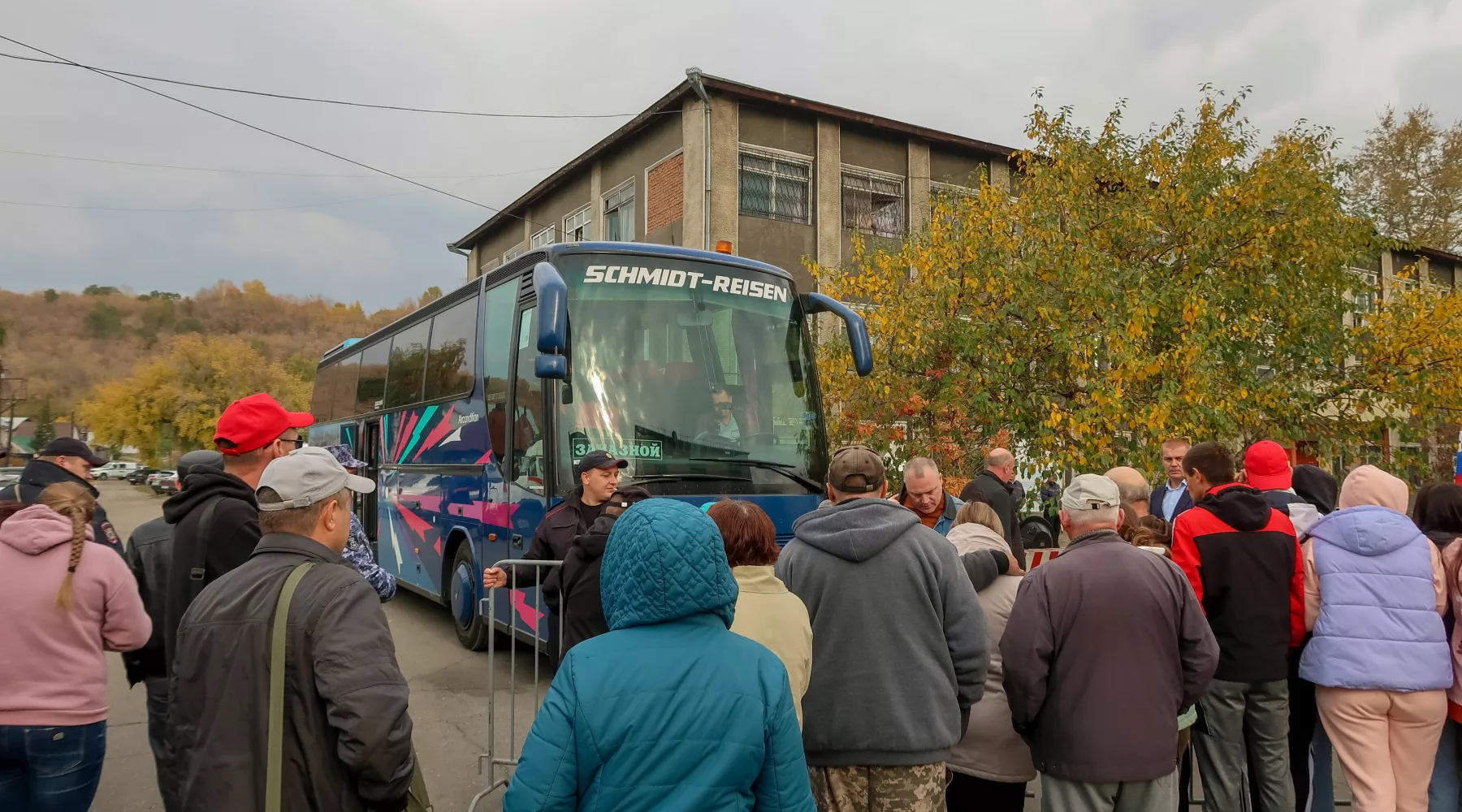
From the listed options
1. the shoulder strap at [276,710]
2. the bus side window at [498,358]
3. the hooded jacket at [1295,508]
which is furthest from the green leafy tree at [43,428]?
the hooded jacket at [1295,508]

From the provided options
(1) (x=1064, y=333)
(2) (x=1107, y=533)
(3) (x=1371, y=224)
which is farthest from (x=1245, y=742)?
(3) (x=1371, y=224)

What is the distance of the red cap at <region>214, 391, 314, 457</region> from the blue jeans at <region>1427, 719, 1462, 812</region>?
543 cm

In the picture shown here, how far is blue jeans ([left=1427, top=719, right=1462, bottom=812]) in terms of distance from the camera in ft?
14.1

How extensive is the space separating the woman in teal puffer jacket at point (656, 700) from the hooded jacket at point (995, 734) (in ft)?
6.34

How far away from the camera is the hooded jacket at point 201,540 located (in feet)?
10.8

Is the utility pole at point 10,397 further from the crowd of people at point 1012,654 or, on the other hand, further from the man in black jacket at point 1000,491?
the crowd of people at point 1012,654

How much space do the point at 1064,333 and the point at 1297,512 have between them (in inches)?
203

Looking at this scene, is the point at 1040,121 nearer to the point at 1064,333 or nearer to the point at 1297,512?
the point at 1064,333

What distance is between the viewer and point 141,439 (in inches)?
2133

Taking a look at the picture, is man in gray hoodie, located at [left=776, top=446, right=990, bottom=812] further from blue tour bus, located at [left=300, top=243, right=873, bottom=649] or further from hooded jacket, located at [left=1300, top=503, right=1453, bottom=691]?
blue tour bus, located at [left=300, top=243, right=873, bottom=649]

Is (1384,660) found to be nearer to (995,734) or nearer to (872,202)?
(995,734)

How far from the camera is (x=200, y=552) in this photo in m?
3.28

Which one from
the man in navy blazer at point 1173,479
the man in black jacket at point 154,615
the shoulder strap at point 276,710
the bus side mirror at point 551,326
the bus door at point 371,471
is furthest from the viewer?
the bus door at point 371,471

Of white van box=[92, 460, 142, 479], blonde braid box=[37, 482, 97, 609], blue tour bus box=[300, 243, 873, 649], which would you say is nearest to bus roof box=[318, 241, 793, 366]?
blue tour bus box=[300, 243, 873, 649]
